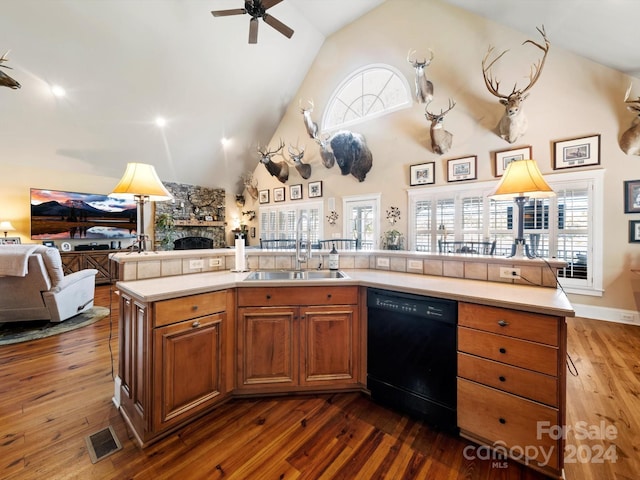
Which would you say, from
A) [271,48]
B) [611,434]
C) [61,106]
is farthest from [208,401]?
[271,48]

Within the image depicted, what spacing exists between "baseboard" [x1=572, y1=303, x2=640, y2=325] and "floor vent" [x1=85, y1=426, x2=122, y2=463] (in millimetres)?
5308

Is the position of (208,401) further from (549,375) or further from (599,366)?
(599,366)

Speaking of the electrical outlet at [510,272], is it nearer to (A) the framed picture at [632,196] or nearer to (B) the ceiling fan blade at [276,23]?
(A) the framed picture at [632,196]

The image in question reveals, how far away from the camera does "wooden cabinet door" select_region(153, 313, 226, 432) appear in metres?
1.46

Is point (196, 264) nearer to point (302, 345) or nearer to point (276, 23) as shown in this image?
point (302, 345)

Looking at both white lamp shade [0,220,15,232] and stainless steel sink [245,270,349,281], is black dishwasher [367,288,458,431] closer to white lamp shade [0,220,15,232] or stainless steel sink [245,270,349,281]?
stainless steel sink [245,270,349,281]

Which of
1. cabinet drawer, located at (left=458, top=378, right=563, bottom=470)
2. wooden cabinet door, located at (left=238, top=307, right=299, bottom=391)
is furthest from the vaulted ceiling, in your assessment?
wooden cabinet door, located at (left=238, top=307, right=299, bottom=391)

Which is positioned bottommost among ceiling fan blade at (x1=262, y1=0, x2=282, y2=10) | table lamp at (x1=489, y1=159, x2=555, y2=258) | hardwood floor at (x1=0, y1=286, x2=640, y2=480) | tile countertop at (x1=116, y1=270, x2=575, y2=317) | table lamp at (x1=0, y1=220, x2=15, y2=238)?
hardwood floor at (x1=0, y1=286, x2=640, y2=480)

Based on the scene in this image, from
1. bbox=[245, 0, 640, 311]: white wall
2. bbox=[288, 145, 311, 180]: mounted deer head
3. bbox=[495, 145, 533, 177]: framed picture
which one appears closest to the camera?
bbox=[245, 0, 640, 311]: white wall

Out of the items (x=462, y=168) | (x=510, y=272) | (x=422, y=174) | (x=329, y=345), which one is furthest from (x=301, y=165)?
(x=510, y=272)

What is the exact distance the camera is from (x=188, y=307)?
61.4 inches

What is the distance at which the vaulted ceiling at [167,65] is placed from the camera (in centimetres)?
343

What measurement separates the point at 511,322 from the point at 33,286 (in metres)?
4.74

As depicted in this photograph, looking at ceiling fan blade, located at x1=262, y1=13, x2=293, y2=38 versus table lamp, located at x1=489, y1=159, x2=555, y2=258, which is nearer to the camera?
table lamp, located at x1=489, y1=159, x2=555, y2=258
